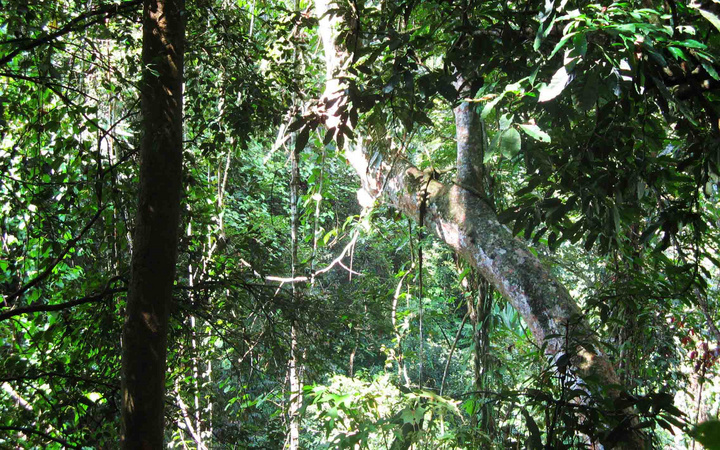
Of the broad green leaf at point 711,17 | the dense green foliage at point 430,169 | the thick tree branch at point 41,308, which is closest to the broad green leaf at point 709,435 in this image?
the dense green foliage at point 430,169

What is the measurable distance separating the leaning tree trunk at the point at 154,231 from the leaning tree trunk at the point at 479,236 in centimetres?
50

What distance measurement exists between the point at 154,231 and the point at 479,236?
1312mm

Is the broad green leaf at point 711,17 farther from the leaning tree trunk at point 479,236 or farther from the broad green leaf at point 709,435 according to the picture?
the broad green leaf at point 709,435

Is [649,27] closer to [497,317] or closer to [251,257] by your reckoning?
[251,257]

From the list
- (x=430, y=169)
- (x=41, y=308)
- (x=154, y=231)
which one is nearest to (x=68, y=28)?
(x=154, y=231)

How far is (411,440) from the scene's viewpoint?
185cm

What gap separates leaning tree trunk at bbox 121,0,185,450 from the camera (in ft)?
4.89

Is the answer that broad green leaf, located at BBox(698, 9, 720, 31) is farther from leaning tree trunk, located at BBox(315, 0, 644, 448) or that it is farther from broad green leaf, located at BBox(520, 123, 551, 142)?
leaning tree trunk, located at BBox(315, 0, 644, 448)

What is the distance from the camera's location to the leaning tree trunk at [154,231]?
1.49 meters

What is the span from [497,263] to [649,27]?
1216mm

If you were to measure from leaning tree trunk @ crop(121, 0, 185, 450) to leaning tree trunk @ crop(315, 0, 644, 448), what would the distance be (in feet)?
1.63

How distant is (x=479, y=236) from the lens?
2221mm

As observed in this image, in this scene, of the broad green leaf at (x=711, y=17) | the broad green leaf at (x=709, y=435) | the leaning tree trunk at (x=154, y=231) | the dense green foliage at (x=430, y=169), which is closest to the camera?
the broad green leaf at (x=709, y=435)

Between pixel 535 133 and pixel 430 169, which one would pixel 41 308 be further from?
pixel 430 169
